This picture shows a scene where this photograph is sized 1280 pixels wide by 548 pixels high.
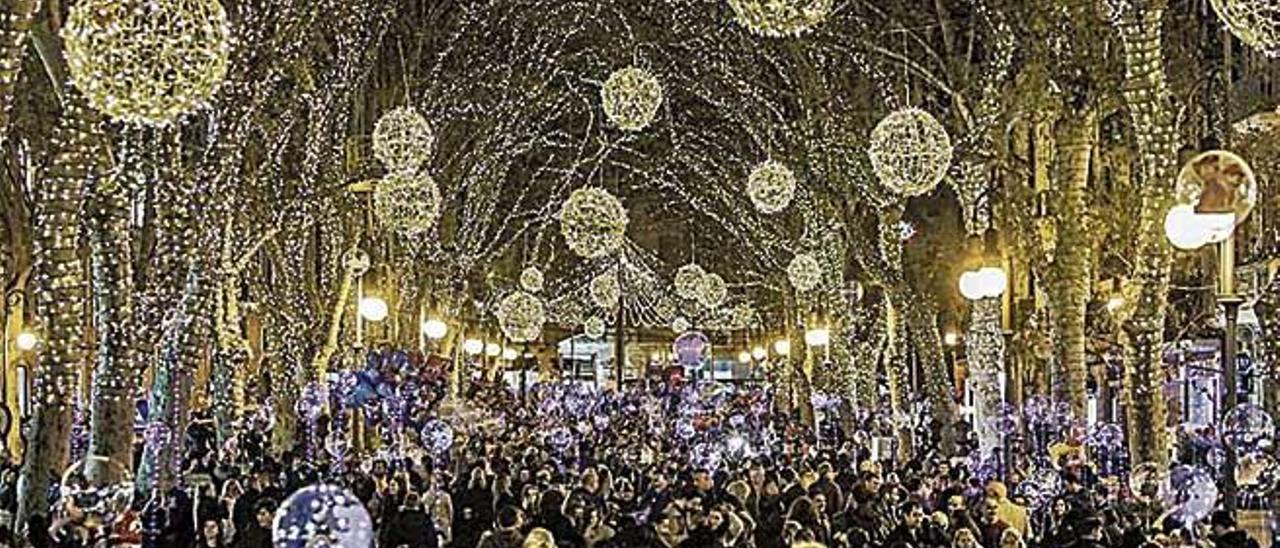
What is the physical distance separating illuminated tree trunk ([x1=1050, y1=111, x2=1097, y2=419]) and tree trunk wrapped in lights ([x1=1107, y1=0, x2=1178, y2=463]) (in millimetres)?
1542

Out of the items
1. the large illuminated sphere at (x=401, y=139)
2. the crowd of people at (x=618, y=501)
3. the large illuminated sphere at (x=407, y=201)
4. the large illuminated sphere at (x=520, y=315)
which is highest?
the large illuminated sphere at (x=401, y=139)

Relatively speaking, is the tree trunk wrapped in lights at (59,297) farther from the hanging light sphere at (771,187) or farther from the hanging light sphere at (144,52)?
the hanging light sphere at (771,187)

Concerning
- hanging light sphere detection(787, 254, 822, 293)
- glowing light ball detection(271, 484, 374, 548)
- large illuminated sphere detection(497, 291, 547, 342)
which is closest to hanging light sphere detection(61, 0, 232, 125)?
glowing light ball detection(271, 484, 374, 548)

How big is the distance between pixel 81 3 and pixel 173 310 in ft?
22.8

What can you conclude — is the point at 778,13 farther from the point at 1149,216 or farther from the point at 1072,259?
the point at 1072,259

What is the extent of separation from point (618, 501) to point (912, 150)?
4.43 meters

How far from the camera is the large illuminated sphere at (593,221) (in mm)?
25375

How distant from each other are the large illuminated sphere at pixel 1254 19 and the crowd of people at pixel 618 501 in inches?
135

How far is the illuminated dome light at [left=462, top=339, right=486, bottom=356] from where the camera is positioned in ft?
159

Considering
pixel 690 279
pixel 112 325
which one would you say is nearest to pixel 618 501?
pixel 112 325

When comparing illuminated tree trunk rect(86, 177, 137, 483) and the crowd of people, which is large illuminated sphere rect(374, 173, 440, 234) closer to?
the crowd of people

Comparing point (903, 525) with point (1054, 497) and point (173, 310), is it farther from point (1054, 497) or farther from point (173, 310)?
point (173, 310)

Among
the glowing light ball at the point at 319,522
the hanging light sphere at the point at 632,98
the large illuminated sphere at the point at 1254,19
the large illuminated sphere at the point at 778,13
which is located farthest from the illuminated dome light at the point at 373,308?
the large illuminated sphere at the point at 1254,19

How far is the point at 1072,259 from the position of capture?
60.3ft
